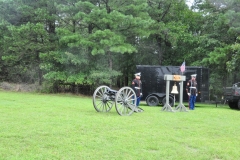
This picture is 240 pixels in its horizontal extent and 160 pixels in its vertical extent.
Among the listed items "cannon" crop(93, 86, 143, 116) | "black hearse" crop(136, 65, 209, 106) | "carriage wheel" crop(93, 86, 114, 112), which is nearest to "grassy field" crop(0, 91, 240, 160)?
"cannon" crop(93, 86, 143, 116)

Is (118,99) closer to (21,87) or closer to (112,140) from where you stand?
(112,140)

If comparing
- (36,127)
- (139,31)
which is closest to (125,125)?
(36,127)

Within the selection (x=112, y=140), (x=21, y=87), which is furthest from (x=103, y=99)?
(x=21, y=87)

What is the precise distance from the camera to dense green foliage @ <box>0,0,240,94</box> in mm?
16078

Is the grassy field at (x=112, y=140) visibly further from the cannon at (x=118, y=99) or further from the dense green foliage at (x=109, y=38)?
the dense green foliage at (x=109, y=38)

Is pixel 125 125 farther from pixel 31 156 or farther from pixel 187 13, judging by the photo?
pixel 187 13

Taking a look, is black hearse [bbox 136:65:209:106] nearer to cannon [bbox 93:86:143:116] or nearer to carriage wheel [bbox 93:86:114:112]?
cannon [bbox 93:86:143:116]

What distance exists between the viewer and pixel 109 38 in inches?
633

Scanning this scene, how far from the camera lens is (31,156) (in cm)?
418

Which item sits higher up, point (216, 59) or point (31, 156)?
point (216, 59)

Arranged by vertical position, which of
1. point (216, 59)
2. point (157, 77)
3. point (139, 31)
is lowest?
point (157, 77)

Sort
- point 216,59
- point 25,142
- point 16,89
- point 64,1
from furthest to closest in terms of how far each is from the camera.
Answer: point 16,89
point 64,1
point 216,59
point 25,142

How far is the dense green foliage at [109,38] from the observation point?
52.7 feet

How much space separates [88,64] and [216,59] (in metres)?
7.85
